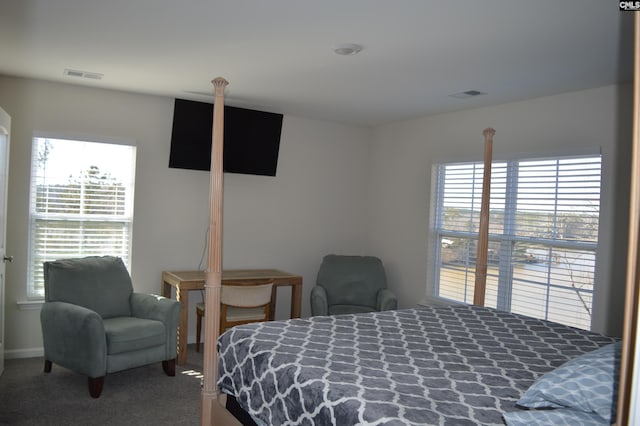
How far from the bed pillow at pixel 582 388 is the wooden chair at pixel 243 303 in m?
2.68

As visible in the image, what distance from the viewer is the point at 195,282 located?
4395mm

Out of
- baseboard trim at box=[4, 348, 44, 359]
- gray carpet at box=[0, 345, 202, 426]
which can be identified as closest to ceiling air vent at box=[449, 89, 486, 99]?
gray carpet at box=[0, 345, 202, 426]

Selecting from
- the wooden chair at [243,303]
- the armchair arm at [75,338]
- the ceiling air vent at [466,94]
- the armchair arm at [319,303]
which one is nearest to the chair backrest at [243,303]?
the wooden chair at [243,303]

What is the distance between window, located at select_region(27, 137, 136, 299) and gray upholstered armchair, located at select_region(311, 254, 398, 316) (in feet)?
6.44

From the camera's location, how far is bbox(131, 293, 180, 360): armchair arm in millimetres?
3973

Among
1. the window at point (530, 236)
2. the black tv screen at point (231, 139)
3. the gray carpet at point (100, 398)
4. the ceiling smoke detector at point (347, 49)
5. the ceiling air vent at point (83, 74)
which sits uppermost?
the ceiling air vent at point (83, 74)

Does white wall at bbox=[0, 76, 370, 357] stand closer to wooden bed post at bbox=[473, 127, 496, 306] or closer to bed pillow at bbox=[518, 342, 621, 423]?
wooden bed post at bbox=[473, 127, 496, 306]

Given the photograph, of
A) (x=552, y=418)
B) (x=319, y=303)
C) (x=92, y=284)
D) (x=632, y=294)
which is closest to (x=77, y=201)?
(x=92, y=284)

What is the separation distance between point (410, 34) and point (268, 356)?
1.84 meters

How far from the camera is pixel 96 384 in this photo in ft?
11.4

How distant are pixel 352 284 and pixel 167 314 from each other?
199 cm

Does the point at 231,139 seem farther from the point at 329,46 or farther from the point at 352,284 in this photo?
the point at 329,46

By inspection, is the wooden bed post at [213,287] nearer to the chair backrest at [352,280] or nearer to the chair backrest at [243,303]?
the chair backrest at [243,303]

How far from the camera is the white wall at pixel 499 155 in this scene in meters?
3.59
